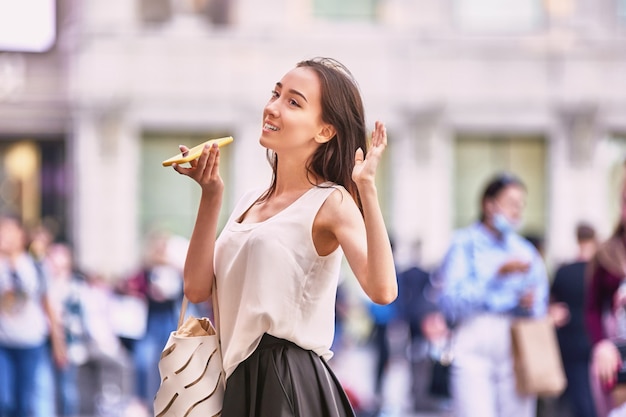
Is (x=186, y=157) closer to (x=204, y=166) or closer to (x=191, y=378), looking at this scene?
(x=204, y=166)

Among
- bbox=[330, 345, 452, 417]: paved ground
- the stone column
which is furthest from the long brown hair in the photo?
the stone column

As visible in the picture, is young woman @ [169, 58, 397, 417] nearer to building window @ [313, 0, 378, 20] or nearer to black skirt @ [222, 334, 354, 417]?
black skirt @ [222, 334, 354, 417]

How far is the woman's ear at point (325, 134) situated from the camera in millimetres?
3342

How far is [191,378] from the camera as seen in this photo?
10.7 feet

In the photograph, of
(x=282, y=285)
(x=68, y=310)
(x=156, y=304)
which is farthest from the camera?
(x=156, y=304)

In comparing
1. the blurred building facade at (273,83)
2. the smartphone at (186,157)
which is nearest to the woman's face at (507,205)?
the smartphone at (186,157)

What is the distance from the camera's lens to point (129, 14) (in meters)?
22.4

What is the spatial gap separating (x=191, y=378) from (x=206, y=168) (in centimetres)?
51

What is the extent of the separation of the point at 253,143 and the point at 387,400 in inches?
368

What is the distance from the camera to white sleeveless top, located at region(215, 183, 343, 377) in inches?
126

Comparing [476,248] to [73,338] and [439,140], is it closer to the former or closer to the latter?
[73,338]

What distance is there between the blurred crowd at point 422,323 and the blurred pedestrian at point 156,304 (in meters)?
0.01

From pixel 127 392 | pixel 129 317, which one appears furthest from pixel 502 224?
pixel 127 392

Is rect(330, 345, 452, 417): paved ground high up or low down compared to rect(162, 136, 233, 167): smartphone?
down
